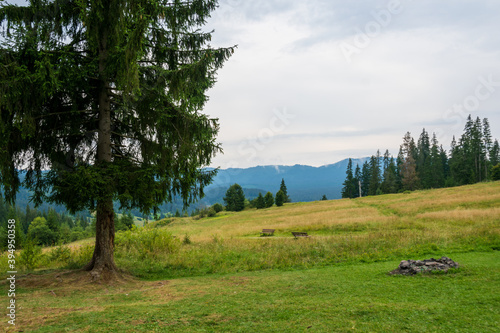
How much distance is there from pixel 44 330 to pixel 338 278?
24.8 feet

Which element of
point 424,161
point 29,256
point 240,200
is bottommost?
point 240,200

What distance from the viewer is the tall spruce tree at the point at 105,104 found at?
8328mm

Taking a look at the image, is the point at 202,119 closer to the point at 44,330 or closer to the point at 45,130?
the point at 45,130

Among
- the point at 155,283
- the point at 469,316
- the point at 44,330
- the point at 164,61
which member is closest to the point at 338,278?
the point at 469,316

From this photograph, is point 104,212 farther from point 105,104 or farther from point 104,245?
point 105,104

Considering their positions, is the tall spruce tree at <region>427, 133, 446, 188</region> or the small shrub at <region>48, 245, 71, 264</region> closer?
the small shrub at <region>48, 245, 71, 264</region>

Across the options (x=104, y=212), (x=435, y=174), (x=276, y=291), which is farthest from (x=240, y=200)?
(x=276, y=291)

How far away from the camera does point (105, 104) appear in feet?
34.3

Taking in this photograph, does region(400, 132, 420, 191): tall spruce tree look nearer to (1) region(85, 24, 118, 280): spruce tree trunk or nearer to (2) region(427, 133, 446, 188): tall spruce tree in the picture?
(2) region(427, 133, 446, 188): tall spruce tree

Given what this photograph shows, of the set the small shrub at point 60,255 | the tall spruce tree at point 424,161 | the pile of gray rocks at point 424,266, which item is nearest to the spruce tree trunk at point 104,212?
the small shrub at point 60,255

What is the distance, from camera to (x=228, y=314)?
600cm

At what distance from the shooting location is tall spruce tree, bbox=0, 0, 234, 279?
8.33 meters

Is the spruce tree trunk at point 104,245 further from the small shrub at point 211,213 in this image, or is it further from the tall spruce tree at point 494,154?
the tall spruce tree at point 494,154

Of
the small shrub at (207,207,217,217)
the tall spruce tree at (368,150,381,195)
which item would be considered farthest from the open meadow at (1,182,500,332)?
the tall spruce tree at (368,150,381,195)
